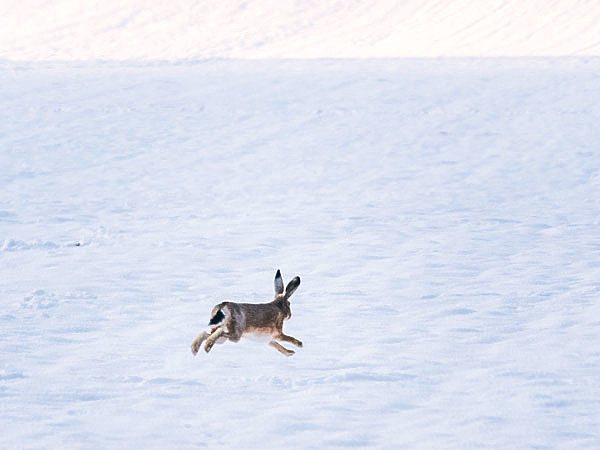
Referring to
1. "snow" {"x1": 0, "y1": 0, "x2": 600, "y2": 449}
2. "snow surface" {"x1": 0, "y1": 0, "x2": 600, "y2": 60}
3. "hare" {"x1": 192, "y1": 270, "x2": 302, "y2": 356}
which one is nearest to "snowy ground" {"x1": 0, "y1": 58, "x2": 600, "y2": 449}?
"snow" {"x1": 0, "y1": 0, "x2": 600, "y2": 449}

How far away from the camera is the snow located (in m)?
4.64

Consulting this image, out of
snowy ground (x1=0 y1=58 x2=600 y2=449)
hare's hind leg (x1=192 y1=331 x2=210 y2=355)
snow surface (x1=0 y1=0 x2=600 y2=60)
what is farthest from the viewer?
snow surface (x1=0 y1=0 x2=600 y2=60)

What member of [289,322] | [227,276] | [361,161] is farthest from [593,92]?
[289,322]

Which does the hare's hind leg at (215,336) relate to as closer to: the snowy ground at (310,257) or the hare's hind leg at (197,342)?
the hare's hind leg at (197,342)

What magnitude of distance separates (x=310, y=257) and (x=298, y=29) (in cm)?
2141

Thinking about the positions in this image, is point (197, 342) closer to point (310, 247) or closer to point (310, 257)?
point (310, 257)

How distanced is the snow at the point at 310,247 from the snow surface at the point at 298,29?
32.0 inches

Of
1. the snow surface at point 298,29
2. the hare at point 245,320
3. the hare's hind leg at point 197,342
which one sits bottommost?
the hare's hind leg at point 197,342

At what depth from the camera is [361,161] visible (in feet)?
48.0

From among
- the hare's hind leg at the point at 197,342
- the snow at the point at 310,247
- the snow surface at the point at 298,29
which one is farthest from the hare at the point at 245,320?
the snow surface at the point at 298,29

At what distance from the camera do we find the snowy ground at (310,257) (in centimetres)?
461

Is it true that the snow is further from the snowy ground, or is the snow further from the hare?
the hare

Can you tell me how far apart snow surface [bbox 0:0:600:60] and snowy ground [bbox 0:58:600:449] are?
4500mm

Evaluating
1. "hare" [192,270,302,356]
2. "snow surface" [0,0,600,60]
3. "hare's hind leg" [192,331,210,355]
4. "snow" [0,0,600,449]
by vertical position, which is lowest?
"hare's hind leg" [192,331,210,355]
